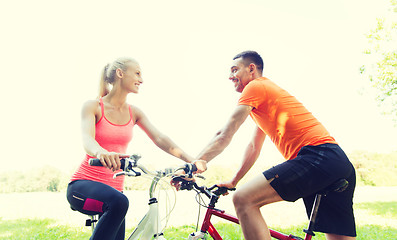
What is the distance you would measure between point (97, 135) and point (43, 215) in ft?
28.0

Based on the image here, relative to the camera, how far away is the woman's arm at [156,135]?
9.87ft

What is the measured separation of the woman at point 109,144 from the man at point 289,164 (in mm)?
602

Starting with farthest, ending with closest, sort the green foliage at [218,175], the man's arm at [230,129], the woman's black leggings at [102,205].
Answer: the green foliage at [218,175]
the man's arm at [230,129]
the woman's black leggings at [102,205]

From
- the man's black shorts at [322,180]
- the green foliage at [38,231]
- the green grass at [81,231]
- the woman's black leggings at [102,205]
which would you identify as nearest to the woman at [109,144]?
the woman's black leggings at [102,205]

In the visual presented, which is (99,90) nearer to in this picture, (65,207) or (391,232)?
(391,232)

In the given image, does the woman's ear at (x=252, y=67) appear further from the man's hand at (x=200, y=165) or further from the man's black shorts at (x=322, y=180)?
the man's hand at (x=200, y=165)

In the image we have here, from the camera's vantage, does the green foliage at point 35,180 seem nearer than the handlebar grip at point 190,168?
No

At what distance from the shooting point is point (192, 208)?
35.9 feet

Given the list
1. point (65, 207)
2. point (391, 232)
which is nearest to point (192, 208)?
point (65, 207)

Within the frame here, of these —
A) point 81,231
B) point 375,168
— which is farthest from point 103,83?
point 375,168

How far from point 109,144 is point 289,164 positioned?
141cm

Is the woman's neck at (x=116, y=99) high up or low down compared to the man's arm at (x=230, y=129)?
up

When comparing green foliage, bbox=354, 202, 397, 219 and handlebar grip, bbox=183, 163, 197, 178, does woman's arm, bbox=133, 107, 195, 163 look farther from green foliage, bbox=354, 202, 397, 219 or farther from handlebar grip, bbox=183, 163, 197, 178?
green foliage, bbox=354, 202, 397, 219

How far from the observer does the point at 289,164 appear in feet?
8.00
